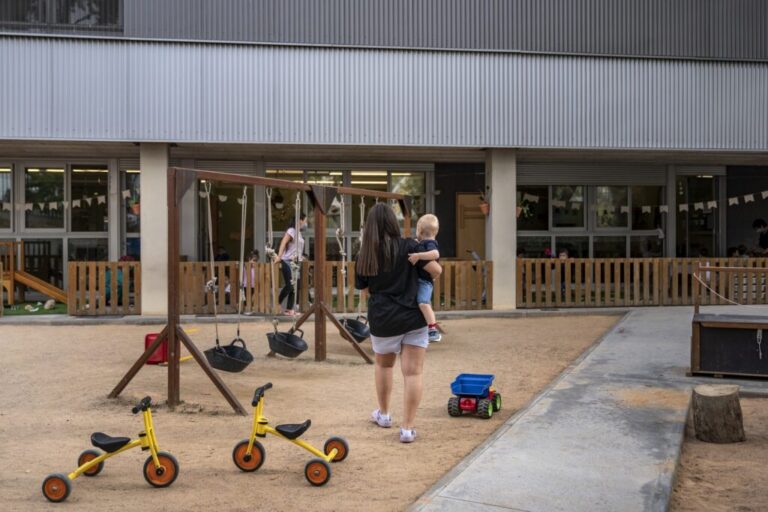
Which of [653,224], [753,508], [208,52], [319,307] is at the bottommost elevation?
[753,508]

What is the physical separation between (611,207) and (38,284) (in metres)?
14.0

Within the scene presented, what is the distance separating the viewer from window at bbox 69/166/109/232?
19.9 m

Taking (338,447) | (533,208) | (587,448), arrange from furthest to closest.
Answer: (533,208) < (587,448) < (338,447)

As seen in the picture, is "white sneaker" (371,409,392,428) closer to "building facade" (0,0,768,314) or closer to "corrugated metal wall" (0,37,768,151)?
"building facade" (0,0,768,314)

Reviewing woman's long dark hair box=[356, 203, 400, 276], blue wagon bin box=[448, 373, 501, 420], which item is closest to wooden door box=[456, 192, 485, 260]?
A: blue wagon bin box=[448, 373, 501, 420]

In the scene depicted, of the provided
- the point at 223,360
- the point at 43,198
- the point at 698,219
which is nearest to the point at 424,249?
the point at 223,360

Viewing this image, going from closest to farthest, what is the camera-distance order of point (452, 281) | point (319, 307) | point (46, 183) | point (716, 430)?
1. point (716, 430)
2. point (319, 307)
3. point (452, 281)
4. point (46, 183)

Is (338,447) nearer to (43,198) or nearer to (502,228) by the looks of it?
(502,228)

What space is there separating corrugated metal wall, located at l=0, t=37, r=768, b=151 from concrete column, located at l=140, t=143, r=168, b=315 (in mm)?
684

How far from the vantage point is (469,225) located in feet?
70.5

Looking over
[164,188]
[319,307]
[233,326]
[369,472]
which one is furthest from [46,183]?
[369,472]

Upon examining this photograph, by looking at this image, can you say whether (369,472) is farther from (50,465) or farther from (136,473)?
(50,465)

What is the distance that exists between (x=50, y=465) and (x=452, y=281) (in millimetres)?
12582

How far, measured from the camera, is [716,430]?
23.2 ft
